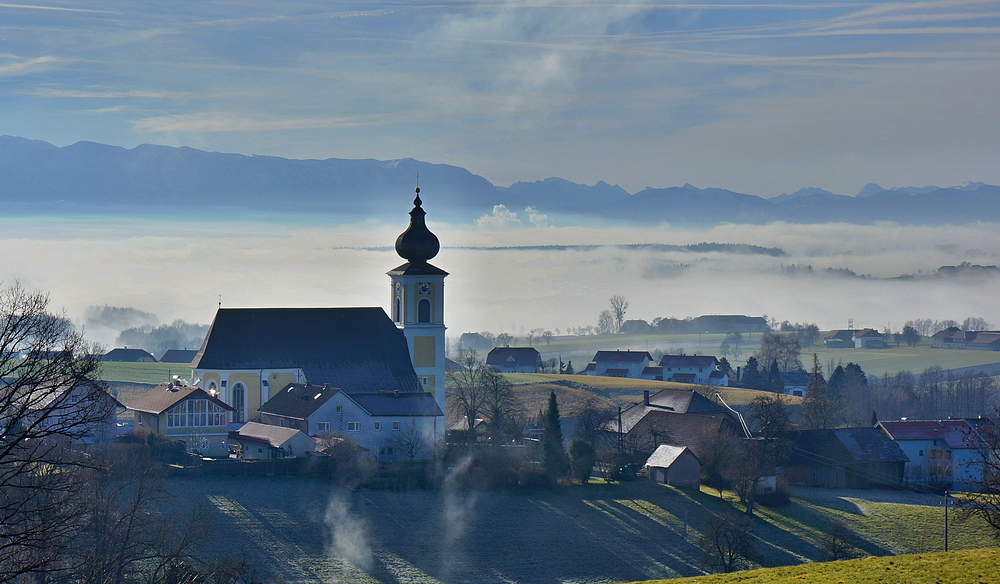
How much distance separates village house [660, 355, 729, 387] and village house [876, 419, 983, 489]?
167ft

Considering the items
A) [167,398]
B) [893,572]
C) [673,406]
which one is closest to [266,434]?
[167,398]

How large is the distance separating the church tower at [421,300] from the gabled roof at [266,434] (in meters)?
10.9

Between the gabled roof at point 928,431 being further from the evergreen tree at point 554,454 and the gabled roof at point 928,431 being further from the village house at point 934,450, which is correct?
the evergreen tree at point 554,454

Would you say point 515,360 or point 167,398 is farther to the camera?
point 515,360

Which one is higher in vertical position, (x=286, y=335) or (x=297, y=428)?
(x=286, y=335)

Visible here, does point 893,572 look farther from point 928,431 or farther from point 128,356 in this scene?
point 128,356

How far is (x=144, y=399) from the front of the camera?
60250mm

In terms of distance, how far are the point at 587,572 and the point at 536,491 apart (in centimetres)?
1099

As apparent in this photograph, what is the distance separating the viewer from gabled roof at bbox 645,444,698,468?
54.8 meters

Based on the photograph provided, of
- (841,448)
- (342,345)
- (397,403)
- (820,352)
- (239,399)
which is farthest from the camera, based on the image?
(820,352)

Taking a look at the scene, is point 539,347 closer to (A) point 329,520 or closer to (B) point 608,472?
(B) point 608,472

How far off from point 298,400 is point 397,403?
5081mm

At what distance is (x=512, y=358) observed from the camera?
422 feet

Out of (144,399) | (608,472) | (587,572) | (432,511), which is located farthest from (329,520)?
(144,399)
